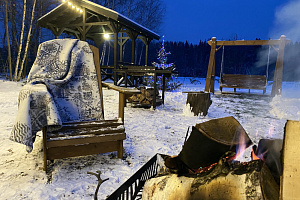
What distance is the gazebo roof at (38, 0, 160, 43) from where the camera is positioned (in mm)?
8461

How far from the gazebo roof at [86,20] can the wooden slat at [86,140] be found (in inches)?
285

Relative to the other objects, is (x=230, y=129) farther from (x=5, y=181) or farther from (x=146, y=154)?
(x=5, y=181)

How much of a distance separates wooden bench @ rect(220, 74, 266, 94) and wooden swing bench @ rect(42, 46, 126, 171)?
31.2ft

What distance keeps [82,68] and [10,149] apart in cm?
145

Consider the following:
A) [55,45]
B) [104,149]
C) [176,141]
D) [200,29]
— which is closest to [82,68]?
[55,45]

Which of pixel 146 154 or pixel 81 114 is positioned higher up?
pixel 81 114

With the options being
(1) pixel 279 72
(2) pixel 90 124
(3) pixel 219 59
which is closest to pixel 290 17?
(2) pixel 90 124

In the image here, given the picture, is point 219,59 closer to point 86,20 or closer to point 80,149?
point 86,20

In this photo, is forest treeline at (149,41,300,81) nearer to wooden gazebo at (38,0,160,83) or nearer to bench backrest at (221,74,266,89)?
bench backrest at (221,74,266,89)

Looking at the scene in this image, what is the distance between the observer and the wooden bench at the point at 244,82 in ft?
33.4

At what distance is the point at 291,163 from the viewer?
700 millimetres

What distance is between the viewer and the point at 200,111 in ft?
15.6

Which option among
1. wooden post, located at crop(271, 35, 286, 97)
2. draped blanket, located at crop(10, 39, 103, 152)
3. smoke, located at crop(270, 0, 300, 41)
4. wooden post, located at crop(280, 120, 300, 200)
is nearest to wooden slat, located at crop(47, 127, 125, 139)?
draped blanket, located at crop(10, 39, 103, 152)

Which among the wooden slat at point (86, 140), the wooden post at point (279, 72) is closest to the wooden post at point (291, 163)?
the wooden slat at point (86, 140)
